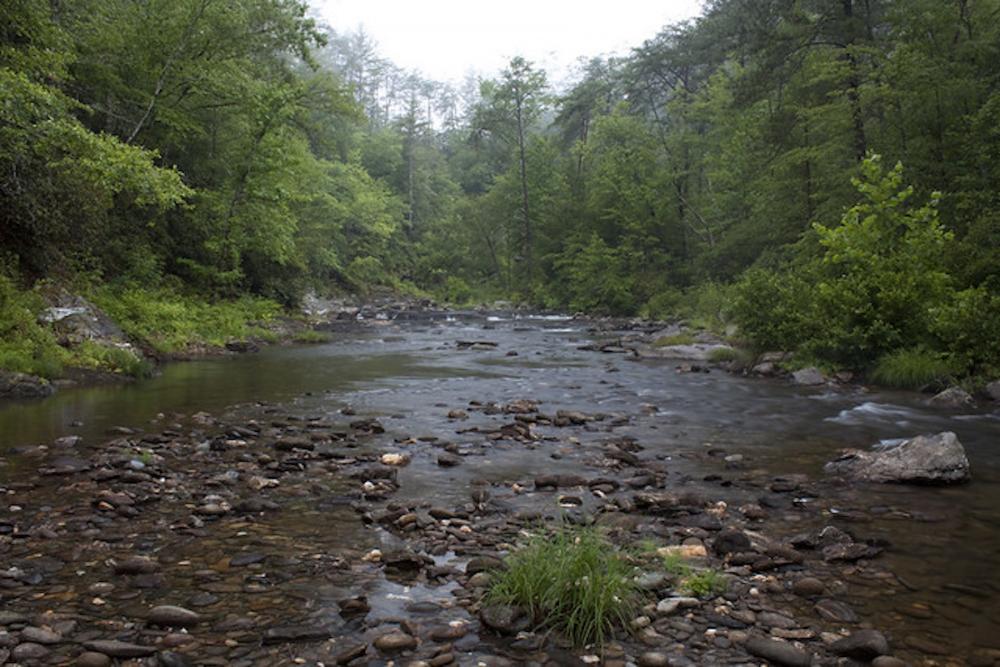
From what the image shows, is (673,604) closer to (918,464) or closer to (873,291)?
(918,464)

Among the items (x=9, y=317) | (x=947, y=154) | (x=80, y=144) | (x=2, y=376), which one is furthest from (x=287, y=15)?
(x=947, y=154)

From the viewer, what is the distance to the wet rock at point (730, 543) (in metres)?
5.17

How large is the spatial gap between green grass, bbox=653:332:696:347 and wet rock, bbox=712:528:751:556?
1545 cm

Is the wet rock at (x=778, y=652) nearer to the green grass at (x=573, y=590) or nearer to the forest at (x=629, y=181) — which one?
the green grass at (x=573, y=590)

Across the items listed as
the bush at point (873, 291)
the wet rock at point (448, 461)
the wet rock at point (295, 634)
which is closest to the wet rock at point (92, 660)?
the wet rock at point (295, 634)

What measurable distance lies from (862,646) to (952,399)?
9.59 metres

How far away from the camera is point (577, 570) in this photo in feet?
13.3

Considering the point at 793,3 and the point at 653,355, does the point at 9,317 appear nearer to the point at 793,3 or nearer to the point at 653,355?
the point at 653,355

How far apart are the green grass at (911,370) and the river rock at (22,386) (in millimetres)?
15684

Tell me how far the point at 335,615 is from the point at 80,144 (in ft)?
40.7

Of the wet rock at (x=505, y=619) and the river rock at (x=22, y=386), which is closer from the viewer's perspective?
the wet rock at (x=505, y=619)

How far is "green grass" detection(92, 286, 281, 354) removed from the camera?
17484 millimetres

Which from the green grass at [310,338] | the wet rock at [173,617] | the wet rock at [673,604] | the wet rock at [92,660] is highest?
the green grass at [310,338]

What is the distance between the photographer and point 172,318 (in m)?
19.4
